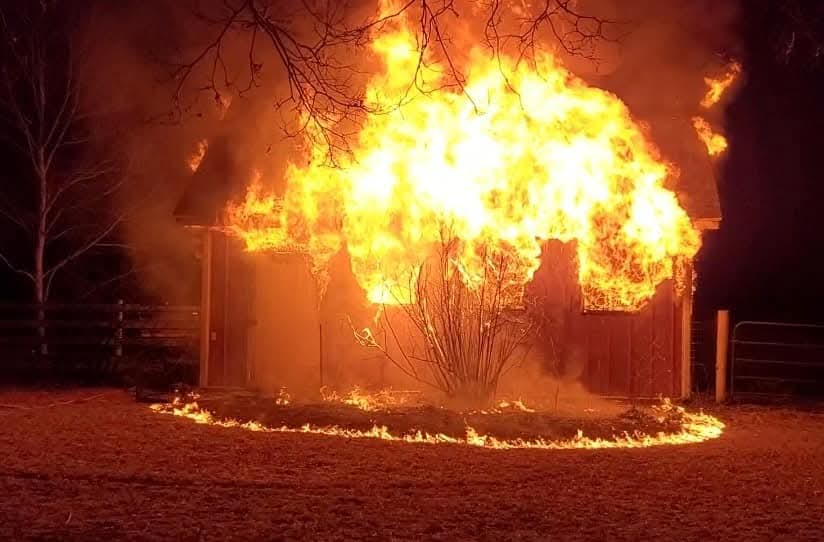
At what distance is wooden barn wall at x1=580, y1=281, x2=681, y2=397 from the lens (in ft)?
43.8

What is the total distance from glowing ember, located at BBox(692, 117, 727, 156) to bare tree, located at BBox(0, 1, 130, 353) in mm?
12836

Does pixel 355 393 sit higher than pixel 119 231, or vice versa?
pixel 119 231

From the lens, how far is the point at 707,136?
1423 cm

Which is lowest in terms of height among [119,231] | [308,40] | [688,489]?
[688,489]

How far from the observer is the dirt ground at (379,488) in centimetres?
640

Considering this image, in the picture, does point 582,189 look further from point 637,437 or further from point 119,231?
point 119,231

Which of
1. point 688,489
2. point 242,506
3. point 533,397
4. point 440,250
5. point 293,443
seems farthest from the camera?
point 533,397

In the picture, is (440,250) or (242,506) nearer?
(242,506)

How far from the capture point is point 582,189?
1214 cm

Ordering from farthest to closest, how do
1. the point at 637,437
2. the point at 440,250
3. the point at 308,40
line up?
the point at 308,40
the point at 440,250
the point at 637,437

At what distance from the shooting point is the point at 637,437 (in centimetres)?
1025

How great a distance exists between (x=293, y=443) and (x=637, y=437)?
383 centimetres

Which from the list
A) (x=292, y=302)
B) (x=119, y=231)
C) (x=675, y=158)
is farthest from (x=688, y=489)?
(x=119, y=231)

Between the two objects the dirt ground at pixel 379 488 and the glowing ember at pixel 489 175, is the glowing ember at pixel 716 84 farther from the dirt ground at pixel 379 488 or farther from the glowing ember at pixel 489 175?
the dirt ground at pixel 379 488
